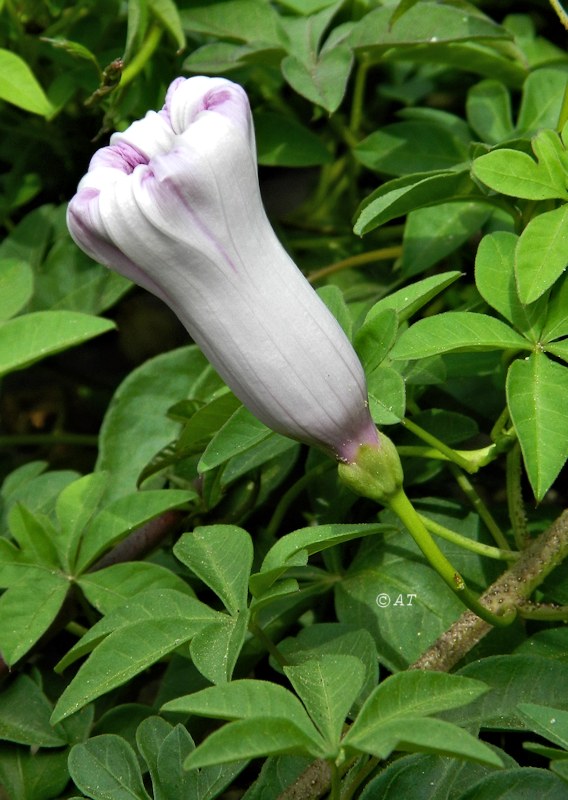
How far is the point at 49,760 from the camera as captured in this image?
3.38ft

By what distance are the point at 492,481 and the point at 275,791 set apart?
→ 0.58 metres

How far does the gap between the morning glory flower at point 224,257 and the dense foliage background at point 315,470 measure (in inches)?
2.7

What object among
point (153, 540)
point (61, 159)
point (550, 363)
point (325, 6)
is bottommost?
point (153, 540)

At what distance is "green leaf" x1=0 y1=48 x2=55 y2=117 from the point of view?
3.82ft

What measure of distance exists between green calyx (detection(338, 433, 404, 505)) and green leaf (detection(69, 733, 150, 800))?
326 millimetres

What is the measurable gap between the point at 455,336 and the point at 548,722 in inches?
13.0

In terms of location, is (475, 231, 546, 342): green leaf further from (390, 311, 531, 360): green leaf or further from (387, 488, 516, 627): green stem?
(387, 488, 516, 627): green stem

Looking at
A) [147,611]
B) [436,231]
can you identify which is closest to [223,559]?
[147,611]

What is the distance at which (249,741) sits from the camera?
638mm

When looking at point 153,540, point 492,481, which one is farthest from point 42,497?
point 492,481

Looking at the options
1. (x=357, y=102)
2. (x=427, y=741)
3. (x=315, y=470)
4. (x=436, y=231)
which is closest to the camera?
(x=427, y=741)

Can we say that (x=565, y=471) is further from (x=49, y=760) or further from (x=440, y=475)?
(x=49, y=760)

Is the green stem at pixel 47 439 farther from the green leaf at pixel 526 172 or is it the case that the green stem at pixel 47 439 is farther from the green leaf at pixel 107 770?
the green leaf at pixel 526 172

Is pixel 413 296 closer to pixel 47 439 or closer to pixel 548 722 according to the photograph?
pixel 548 722
